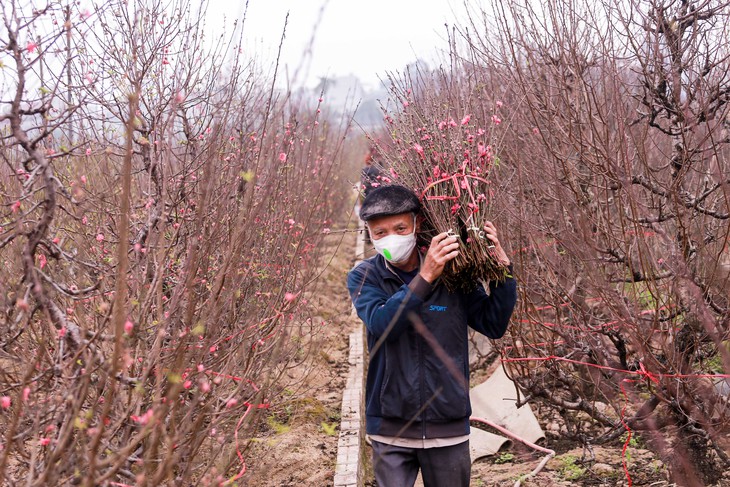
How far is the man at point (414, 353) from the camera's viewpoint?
319 cm

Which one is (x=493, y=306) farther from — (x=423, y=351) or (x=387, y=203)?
(x=387, y=203)

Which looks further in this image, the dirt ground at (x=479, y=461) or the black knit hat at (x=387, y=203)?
the dirt ground at (x=479, y=461)

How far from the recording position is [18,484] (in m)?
2.28

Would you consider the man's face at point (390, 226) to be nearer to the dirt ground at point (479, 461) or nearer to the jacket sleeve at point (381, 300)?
the jacket sleeve at point (381, 300)

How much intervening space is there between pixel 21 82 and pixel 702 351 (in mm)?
4112

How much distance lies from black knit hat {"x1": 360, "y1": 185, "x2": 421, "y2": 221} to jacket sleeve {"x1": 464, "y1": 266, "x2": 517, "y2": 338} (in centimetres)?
47

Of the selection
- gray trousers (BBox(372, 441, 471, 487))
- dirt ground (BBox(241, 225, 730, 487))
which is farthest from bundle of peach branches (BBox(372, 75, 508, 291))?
dirt ground (BBox(241, 225, 730, 487))

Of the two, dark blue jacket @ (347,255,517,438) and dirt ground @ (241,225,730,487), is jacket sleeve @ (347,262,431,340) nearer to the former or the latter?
dark blue jacket @ (347,255,517,438)

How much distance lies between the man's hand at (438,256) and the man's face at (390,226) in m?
0.25

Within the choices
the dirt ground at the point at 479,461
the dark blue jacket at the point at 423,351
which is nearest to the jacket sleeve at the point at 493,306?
the dark blue jacket at the point at 423,351

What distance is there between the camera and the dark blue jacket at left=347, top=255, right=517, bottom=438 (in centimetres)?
318

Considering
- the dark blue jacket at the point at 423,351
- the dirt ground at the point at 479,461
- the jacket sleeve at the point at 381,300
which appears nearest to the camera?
the jacket sleeve at the point at 381,300

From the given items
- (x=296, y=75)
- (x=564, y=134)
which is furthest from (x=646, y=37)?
(x=296, y=75)

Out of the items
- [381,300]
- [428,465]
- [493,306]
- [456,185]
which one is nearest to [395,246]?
[381,300]
